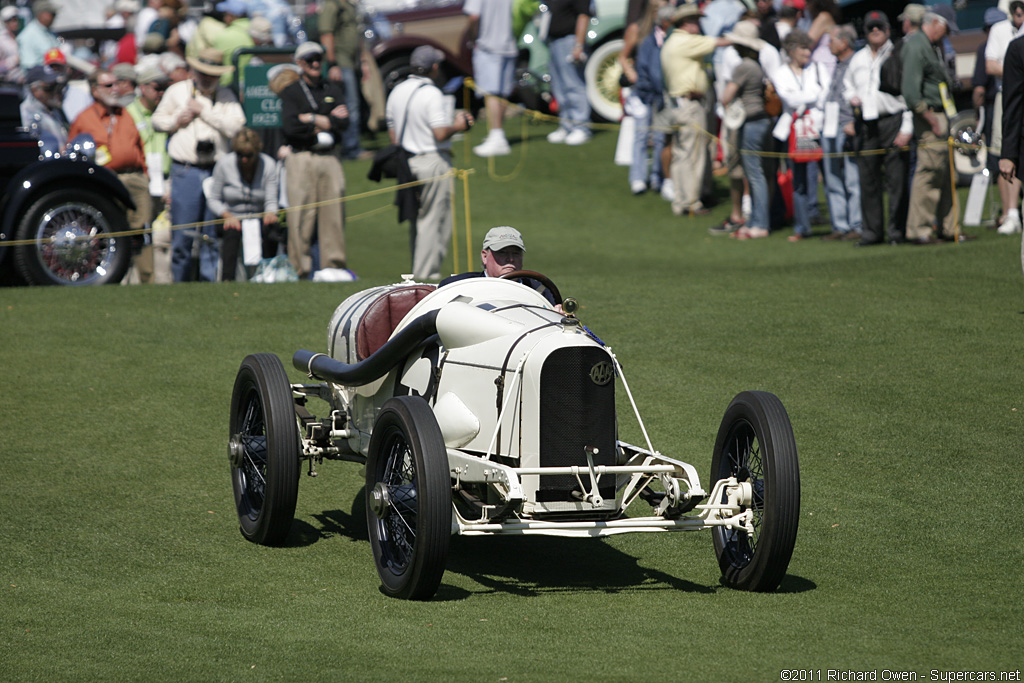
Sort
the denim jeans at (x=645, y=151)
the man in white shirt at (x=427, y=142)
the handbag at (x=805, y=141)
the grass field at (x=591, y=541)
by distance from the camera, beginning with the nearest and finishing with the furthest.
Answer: the grass field at (x=591, y=541)
the man in white shirt at (x=427, y=142)
the handbag at (x=805, y=141)
the denim jeans at (x=645, y=151)

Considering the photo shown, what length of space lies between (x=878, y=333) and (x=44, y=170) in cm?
770

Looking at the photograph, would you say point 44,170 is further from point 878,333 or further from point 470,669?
point 470,669

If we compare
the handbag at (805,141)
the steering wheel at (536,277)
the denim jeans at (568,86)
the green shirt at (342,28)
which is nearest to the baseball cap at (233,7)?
the green shirt at (342,28)

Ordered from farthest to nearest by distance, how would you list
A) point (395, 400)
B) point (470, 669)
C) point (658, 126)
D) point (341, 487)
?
1. point (658, 126)
2. point (341, 487)
3. point (395, 400)
4. point (470, 669)

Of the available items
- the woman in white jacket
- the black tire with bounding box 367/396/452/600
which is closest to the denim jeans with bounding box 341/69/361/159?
the woman in white jacket

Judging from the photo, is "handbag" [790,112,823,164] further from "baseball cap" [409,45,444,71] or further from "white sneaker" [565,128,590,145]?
"white sneaker" [565,128,590,145]

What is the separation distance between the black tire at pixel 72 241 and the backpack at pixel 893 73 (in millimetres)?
7988

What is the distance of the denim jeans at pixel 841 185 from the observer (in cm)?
1514

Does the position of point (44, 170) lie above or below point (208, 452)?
above

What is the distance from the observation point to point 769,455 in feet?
18.1

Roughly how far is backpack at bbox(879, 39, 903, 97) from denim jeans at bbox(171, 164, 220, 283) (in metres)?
7.35

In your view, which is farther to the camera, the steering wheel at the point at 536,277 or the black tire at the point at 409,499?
the steering wheel at the point at 536,277

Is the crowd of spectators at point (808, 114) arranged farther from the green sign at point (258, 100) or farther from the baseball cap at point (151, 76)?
the baseball cap at point (151, 76)

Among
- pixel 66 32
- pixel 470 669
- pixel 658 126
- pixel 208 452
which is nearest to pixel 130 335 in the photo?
pixel 208 452
